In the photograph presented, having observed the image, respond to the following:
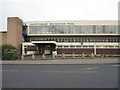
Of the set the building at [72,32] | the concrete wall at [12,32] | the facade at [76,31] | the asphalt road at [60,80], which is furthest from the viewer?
the facade at [76,31]

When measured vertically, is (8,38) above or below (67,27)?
below

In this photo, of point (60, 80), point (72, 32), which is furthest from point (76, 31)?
point (60, 80)

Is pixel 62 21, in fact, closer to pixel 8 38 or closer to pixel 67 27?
pixel 67 27

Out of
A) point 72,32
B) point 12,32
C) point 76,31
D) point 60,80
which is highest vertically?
point 76,31

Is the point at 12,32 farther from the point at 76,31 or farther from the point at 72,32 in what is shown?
the point at 76,31

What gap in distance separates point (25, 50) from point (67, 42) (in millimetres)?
16749

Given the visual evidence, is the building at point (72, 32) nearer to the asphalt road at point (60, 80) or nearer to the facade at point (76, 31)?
the facade at point (76, 31)

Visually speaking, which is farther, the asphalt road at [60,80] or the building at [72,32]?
the building at [72,32]

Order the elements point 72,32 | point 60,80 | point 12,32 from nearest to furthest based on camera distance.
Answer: point 60,80, point 12,32, point 72,32

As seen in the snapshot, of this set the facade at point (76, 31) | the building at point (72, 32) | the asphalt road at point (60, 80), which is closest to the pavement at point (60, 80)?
the asphalt road at point (60, 80)

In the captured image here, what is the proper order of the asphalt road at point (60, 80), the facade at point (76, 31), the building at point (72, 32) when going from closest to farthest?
the asphalt road at point (60, 80) < the building at point (72, 32) < the facade at point (76, 31)

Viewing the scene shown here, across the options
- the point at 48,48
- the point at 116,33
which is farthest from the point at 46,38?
the point at 116,33

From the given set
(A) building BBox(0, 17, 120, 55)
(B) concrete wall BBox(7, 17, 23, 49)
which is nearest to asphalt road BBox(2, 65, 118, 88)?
(A) building BBox(0, 17, 120, 55)

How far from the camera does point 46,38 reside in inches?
1853
